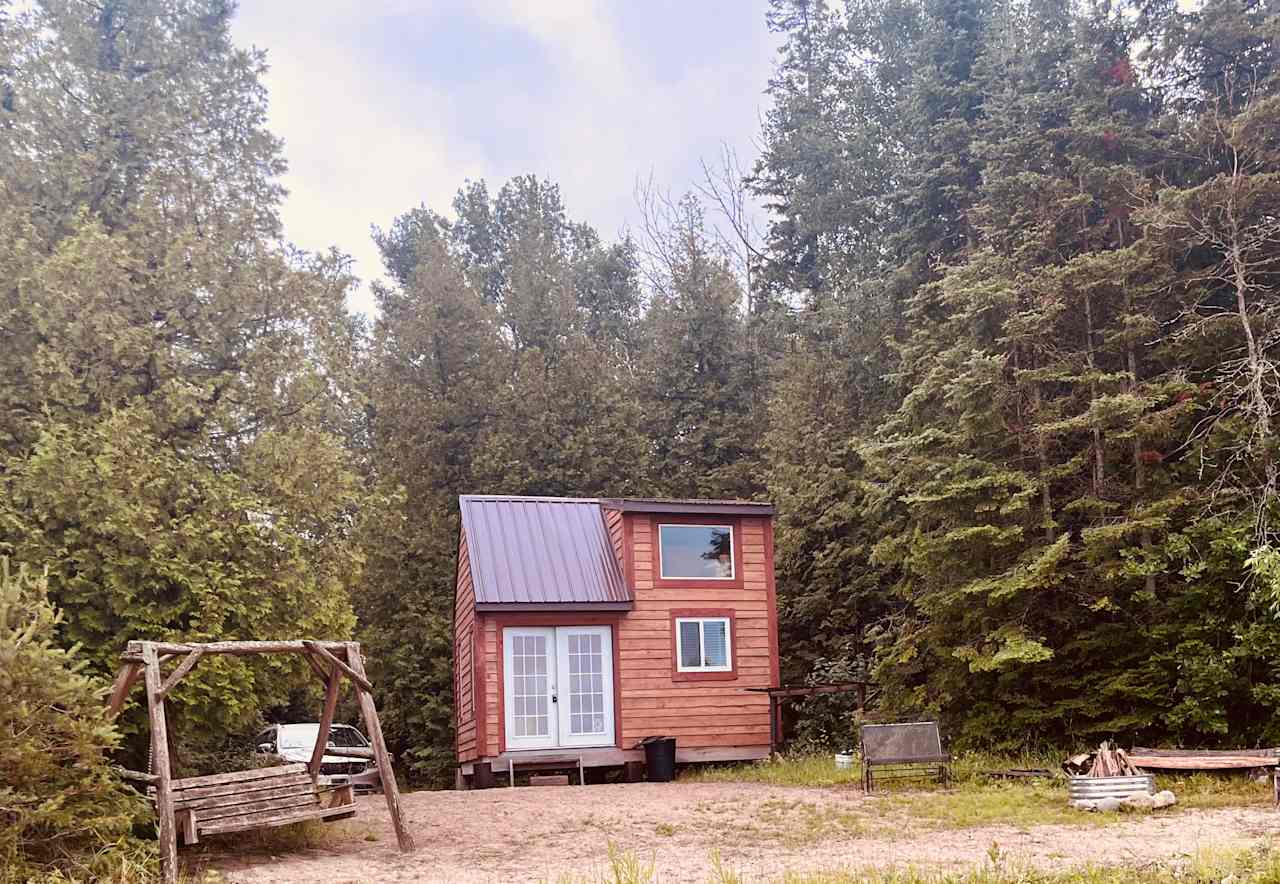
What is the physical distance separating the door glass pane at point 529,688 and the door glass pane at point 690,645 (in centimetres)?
234

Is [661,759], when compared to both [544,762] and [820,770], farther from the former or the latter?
[820,770]

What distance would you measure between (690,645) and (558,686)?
2.33m

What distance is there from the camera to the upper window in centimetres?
1967

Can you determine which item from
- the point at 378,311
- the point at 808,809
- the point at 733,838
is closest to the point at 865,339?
the point at 808,809

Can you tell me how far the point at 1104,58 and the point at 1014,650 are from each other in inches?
394

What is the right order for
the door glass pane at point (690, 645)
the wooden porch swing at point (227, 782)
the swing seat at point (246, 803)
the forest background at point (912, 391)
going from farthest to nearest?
1. the door glass pane at point (690, 645)
2. the forest background at point (912, 391)
3. the swing seat at point (246, 803)
4. the wooden porch swing at point (227, 782)

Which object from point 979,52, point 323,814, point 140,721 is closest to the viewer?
point 323,814

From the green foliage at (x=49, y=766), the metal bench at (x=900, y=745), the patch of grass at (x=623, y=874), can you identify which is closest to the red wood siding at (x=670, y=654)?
the metal bench at (x=900, y=745)

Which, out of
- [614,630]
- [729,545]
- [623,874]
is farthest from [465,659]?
[623,874]

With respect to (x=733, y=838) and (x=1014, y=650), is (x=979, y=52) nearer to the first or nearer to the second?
(x=1014, y=650)

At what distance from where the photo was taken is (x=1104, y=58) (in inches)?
747

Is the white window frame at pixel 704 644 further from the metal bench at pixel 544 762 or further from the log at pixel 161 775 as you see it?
the log at pixel 161 775

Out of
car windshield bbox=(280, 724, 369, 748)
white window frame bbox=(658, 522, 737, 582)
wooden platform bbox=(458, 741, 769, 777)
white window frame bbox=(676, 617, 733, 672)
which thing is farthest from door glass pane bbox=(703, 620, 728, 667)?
car windshield bbox=(280, 724, 369, 748)

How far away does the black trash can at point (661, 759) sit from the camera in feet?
59.8
